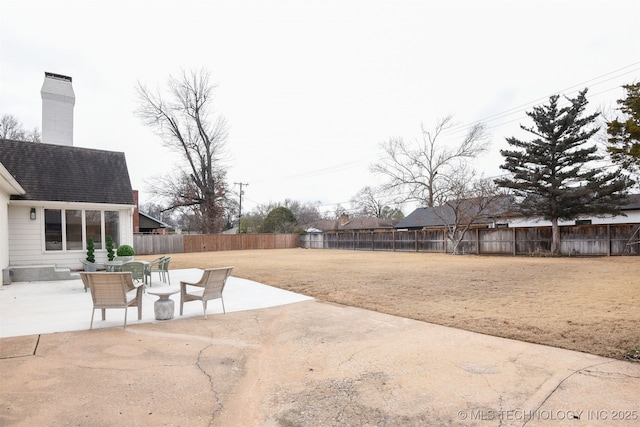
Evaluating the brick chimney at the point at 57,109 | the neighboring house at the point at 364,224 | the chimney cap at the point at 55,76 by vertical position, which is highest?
the chimney cap at the point at 55,76

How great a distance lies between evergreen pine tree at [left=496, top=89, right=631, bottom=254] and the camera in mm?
20031

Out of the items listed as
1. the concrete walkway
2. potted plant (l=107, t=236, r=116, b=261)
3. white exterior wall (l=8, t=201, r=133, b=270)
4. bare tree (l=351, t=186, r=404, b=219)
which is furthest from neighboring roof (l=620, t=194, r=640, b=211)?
bare tree (l=351, t=186, r=404, b=219)

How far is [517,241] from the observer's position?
21906 mm

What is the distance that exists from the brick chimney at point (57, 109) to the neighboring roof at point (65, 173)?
161cm

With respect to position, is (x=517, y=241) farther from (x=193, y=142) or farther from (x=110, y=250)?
(x=193, y=142)

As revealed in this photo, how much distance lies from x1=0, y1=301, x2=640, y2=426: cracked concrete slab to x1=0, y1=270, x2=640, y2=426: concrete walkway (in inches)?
0.5

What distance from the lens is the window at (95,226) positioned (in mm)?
12141

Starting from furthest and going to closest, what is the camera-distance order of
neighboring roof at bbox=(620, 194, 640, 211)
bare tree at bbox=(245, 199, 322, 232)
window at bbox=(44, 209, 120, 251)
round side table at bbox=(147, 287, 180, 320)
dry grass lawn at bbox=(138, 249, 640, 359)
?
bare tree at bbox=(245, 199, 322, 232) < neighboring roof at bbox=(620, 194, 640, 211) < window at bbox=(44, 209, 120, 251) < round side table at bbox=(147, 287, 180, 320) < dry grass lawn at bbox=(138, 249, 640, 359)

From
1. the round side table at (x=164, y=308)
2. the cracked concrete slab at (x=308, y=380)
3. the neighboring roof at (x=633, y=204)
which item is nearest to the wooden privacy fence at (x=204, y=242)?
the round side table at (x=164, y=308)

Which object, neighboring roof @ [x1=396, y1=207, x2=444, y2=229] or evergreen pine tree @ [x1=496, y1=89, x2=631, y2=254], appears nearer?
evergreen pine tree @ [x1=496, y1=89, x2=631, y2=254]

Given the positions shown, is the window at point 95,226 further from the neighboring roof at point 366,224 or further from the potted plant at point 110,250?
the neighboring roof at point 366,224

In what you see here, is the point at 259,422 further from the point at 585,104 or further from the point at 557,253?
the point at 585,104

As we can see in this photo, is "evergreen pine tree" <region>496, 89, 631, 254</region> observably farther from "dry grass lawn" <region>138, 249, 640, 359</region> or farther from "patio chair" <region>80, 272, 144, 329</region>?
"patio chair" <region>80, 272, 144, 329</region>

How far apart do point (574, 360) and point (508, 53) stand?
1256cm
